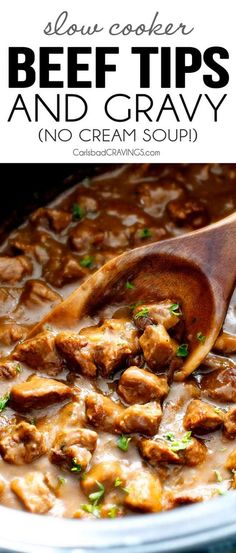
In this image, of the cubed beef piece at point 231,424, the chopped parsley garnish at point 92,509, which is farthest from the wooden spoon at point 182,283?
the chopped parsley garnish at point 92,509

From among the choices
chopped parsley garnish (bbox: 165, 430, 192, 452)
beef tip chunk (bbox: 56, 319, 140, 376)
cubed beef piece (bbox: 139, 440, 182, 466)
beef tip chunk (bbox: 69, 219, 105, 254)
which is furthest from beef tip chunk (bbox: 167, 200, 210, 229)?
cubed beef piece (bbox: 139, 440, 182, 466)

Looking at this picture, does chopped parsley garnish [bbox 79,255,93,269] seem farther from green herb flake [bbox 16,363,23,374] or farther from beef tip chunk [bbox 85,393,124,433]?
beef tip chunk [bbox 85,393,124,433]

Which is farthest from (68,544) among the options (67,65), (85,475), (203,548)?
(67,65)

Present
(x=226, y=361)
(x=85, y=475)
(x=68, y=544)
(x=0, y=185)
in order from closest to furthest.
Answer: (x=68, y=544) < (x=85, y=475) < (x=226, y=361) < (x=0, y=185)

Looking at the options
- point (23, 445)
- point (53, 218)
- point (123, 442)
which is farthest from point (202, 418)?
point (53, 218)

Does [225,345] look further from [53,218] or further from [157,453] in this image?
[53,218]

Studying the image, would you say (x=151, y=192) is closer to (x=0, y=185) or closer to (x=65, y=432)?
(x=0, y=185)

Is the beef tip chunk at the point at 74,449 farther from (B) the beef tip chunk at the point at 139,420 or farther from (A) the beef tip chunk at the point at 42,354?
(A) the beef tip chunk at the point at 42,354
